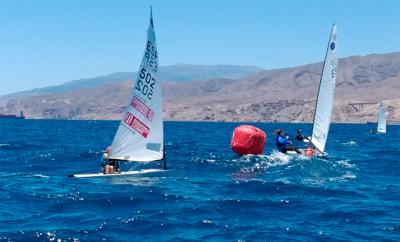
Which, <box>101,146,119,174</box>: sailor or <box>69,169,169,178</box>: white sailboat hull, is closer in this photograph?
<box>69,169,169,178</box>: white sailboat hull

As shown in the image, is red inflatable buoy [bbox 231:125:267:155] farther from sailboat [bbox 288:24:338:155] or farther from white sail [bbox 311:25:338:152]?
white sail [bbox 311:25:338:152]

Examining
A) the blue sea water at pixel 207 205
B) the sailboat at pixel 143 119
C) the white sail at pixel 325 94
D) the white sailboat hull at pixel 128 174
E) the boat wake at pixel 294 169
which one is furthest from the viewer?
the white sail at pixel 325 94

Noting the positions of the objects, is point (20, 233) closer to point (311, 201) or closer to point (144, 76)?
point (311, 201)

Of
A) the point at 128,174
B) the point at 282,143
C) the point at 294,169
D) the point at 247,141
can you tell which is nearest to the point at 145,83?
the point at 128,174

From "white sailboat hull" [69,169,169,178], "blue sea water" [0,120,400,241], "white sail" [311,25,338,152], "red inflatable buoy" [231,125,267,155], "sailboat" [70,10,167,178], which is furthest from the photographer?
"white sail" [311,25,338,152]

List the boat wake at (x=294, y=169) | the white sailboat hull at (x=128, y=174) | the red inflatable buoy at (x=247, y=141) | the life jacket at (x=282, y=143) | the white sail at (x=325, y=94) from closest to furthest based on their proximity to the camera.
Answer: the white sailboat hull at (x=128, y=174)
the boat wake at (x=294, y=169)
the red inflatable buoy at (x=247, y=141)
the white sail at (x=325, y=94)
the life jacket at (x=282, y=143)

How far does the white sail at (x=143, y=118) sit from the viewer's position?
1159 inches

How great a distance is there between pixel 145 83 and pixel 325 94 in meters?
16.6

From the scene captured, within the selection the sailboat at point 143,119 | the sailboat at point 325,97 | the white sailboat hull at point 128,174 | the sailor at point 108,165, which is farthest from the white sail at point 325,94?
the sailor at point 108,165

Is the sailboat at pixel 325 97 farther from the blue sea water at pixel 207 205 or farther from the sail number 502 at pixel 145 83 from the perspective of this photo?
the sail number 502 at pixel 145 83

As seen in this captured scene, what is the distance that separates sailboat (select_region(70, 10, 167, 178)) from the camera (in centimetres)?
2942

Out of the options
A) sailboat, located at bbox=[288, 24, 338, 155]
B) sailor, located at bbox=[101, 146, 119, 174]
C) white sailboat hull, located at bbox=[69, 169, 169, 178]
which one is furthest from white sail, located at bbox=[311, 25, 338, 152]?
sailor, located at bbox=[101, 146, 119, 174]

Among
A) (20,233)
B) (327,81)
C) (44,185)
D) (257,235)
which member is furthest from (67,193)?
(327,81)

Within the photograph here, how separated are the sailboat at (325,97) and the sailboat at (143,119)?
14.9 metres
